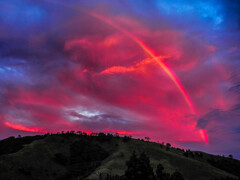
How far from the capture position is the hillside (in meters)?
106

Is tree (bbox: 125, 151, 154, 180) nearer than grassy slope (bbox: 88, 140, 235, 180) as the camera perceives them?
Yes

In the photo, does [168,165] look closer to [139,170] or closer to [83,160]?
[83,160]

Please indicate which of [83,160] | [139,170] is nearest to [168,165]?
[83,160]

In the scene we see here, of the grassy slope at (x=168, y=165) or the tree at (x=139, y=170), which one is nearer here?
the tree at (x=139, y=170)

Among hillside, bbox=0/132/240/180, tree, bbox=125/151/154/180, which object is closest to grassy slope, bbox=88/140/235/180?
hillside, bbox=0/132/240/180

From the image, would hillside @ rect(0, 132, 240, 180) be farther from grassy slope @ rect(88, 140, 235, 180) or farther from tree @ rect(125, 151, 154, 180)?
tree @ rect(125, 151, 154, 180)

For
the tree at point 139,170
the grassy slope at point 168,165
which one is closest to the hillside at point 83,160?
the grassy slope at point 168,165

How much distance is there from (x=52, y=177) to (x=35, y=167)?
11772 millimetres

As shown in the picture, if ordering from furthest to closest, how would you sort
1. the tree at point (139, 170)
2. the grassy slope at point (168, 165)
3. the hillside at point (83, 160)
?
the grassy slope at point (168, 165) → the hillside at point (83, 160) → the tree at point (139, 170)

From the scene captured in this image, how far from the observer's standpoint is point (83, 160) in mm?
143750

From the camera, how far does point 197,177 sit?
107 meters

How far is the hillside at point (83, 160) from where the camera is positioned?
346 feet

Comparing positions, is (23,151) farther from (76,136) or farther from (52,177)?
(76,136)

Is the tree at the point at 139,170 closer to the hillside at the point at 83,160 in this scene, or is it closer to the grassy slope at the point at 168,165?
the grassy slope at the point at 168,165
